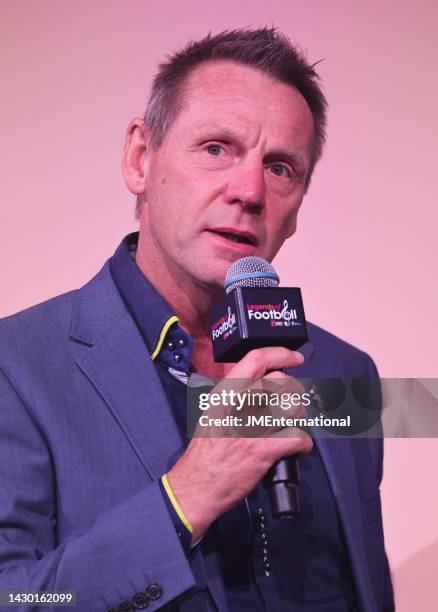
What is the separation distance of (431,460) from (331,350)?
24.8 inches

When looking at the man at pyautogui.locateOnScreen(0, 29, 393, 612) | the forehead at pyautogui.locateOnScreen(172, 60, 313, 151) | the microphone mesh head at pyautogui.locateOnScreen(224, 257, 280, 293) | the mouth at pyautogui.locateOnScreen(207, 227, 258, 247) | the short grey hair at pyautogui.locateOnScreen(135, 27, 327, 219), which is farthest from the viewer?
the short grey hair at pyautogui.locateOnScreen(135, 27, 327, 219)

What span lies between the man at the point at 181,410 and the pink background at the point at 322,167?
0.37 metres

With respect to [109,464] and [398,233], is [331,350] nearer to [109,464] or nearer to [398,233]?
[398,233]

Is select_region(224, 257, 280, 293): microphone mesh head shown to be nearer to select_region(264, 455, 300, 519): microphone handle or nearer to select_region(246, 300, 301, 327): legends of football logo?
select_region(246, 300, 301, 327): legends of football logo

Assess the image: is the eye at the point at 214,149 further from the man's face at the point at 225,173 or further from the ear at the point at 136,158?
the ear at the point at 136,158

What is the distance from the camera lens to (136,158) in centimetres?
233

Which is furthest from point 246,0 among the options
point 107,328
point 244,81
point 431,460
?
point 431,460

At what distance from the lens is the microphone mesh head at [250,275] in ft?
5.58

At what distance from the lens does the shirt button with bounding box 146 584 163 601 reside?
1.51 metres

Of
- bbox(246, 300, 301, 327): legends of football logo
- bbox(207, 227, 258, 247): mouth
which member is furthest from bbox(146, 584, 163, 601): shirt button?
bbox(207, 227, 258, 247): mouth

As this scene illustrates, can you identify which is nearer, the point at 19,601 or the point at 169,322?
the point at 19,601

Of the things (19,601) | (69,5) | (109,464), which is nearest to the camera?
(19,601)

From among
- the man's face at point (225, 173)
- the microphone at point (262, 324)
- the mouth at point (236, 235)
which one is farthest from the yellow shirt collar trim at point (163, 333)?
the microphone at point (262, 324)

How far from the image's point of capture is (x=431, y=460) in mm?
2785
